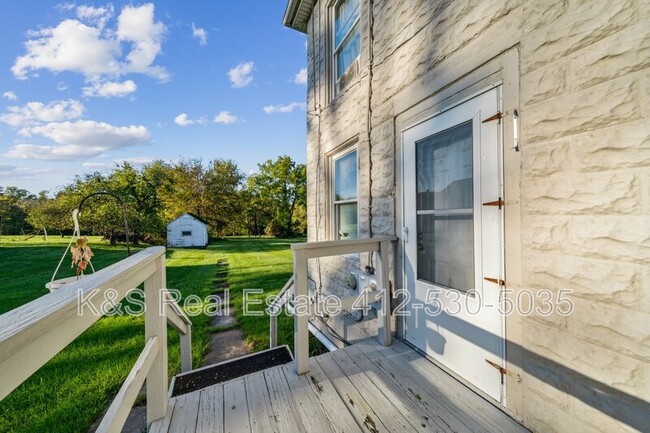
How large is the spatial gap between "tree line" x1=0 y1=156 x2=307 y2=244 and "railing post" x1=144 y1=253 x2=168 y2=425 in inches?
675

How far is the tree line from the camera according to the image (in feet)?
53.8

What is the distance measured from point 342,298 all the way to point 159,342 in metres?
1.41

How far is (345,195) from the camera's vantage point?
3789mm

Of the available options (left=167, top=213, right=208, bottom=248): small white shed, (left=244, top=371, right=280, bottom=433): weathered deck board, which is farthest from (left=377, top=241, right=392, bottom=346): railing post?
(left=167, top=213, right=208, bottom=248): small white shed

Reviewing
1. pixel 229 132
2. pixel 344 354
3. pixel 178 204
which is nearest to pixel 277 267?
pixel 344 354

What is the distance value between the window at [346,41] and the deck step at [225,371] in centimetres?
359

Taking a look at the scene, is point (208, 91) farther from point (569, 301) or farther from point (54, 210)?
point (54, 210)

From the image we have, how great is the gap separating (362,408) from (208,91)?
1241cm

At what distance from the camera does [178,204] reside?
20.4 metres

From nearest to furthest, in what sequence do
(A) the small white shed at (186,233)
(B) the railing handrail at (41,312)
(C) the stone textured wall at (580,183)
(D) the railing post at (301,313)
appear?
(B) the railing handrail at (41,312) < (C) the stone textured wall at (580,183) < (D) the railing post at (301,313) < (A) the small white shed at (186,233)

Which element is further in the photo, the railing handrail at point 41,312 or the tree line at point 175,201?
the tree line at point 175,201

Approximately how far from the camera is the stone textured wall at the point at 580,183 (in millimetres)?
1107

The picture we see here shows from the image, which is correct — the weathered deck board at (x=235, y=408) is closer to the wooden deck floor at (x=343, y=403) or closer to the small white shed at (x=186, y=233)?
the wooden deck floor at (x=343, y=403)

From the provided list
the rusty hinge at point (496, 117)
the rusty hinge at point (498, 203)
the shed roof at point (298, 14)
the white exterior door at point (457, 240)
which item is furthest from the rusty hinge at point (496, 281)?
the shed roof at point (298, 14)
